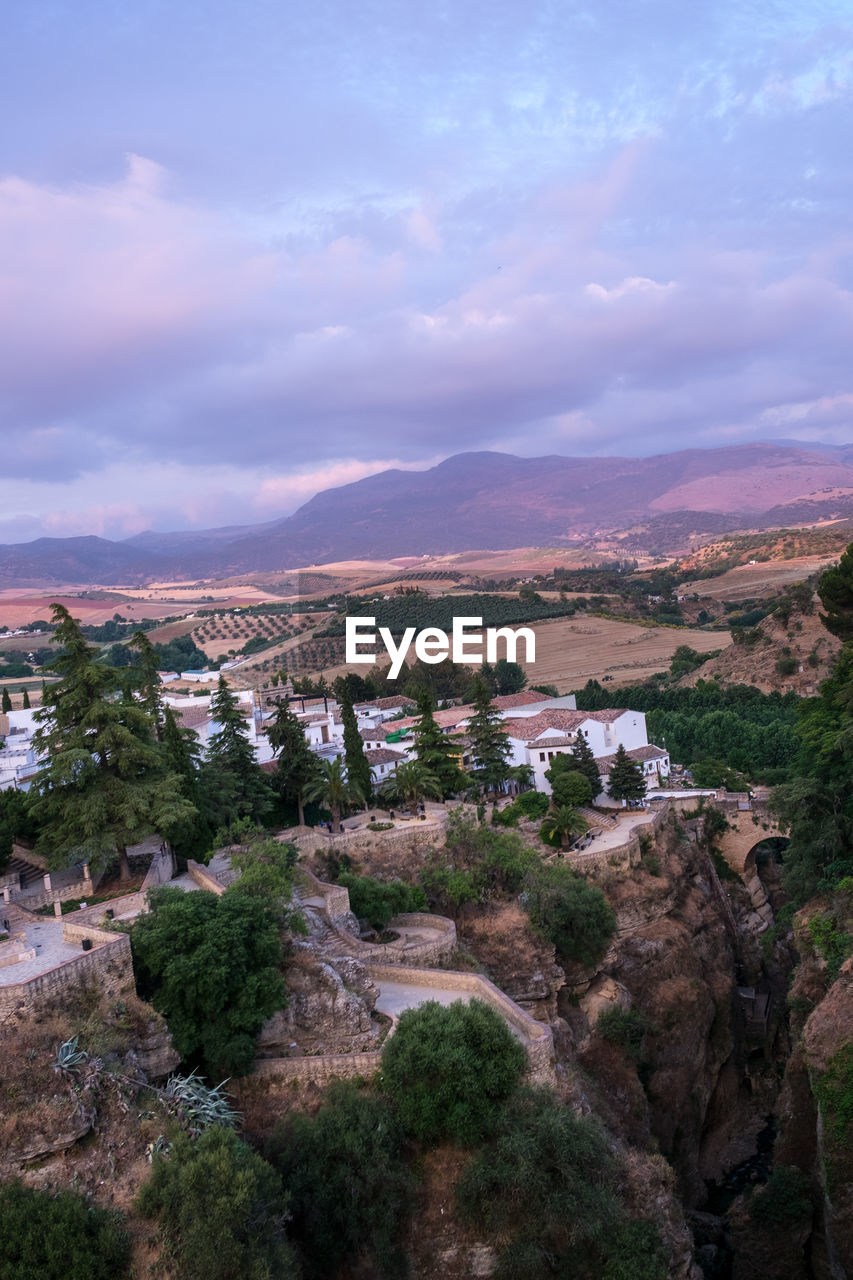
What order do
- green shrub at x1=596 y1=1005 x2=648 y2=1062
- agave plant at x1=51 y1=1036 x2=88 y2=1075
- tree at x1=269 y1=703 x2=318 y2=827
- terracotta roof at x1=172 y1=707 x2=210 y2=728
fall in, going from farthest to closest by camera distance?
1. terracotta roof at x1=172 y1=707 x2=210 y2=728
2. tree at x1=269 y1=703 x2=318 y2=827
3. green shrub at x1=596 y1=1005 x2=648 y2=1062
4. agave plant at x1=51 y1=1036 x2=88 y2=1075

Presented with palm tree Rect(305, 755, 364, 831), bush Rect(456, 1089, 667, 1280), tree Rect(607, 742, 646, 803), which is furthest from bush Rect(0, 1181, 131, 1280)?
tree Rect(607, 742, 646, 803)

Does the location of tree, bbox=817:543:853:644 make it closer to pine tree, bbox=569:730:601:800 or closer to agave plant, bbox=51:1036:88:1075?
pine tree, bbox=569:730:601:800

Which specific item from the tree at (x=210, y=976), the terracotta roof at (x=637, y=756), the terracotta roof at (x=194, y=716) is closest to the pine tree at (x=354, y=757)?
the terracotta roof at (x=194, y=716)

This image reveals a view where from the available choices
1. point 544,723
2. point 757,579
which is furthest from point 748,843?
point 757,579

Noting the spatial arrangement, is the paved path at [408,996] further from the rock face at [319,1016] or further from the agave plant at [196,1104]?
the agave plant at [196,1104]

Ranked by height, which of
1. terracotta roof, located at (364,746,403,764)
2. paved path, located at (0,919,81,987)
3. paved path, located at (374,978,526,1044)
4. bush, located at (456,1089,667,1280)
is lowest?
bush, located at (456,1089,667,1280)

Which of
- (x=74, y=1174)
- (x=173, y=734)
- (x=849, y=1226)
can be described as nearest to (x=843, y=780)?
(x=849, y=1226)

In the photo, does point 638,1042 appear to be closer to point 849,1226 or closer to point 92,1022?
point 849,1226
